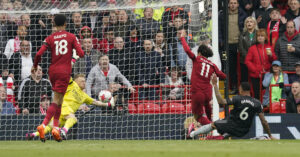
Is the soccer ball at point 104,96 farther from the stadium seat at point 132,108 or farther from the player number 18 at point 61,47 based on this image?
the player number 18 at point 61,47

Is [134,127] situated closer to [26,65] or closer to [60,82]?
→ [26,65]

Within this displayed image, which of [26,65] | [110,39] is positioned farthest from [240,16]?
[26,65]

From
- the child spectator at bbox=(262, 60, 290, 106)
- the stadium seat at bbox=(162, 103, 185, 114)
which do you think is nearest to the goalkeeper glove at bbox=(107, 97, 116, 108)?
the stadium seat at bbox=(162, 103, 185, 114)

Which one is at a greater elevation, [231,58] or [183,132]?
[231,58]

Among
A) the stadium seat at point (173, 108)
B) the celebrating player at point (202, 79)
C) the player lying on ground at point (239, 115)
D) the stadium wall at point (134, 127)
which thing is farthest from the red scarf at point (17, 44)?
the player lying on ground at point (239, 115)

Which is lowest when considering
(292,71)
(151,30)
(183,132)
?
(183,132)

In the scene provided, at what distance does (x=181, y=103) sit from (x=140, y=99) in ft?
3.47

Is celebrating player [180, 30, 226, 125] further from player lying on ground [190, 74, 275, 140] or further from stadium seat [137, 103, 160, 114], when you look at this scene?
stadium seat [137, 103, 160, 114]

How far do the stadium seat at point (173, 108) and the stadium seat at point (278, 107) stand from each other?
194 cm

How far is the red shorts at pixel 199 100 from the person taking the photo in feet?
38.9

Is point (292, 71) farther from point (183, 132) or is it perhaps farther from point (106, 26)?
point (106, 26)

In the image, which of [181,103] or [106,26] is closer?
[181,103]

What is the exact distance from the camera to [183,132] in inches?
531

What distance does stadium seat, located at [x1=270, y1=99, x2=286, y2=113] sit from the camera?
13477 millimetres
